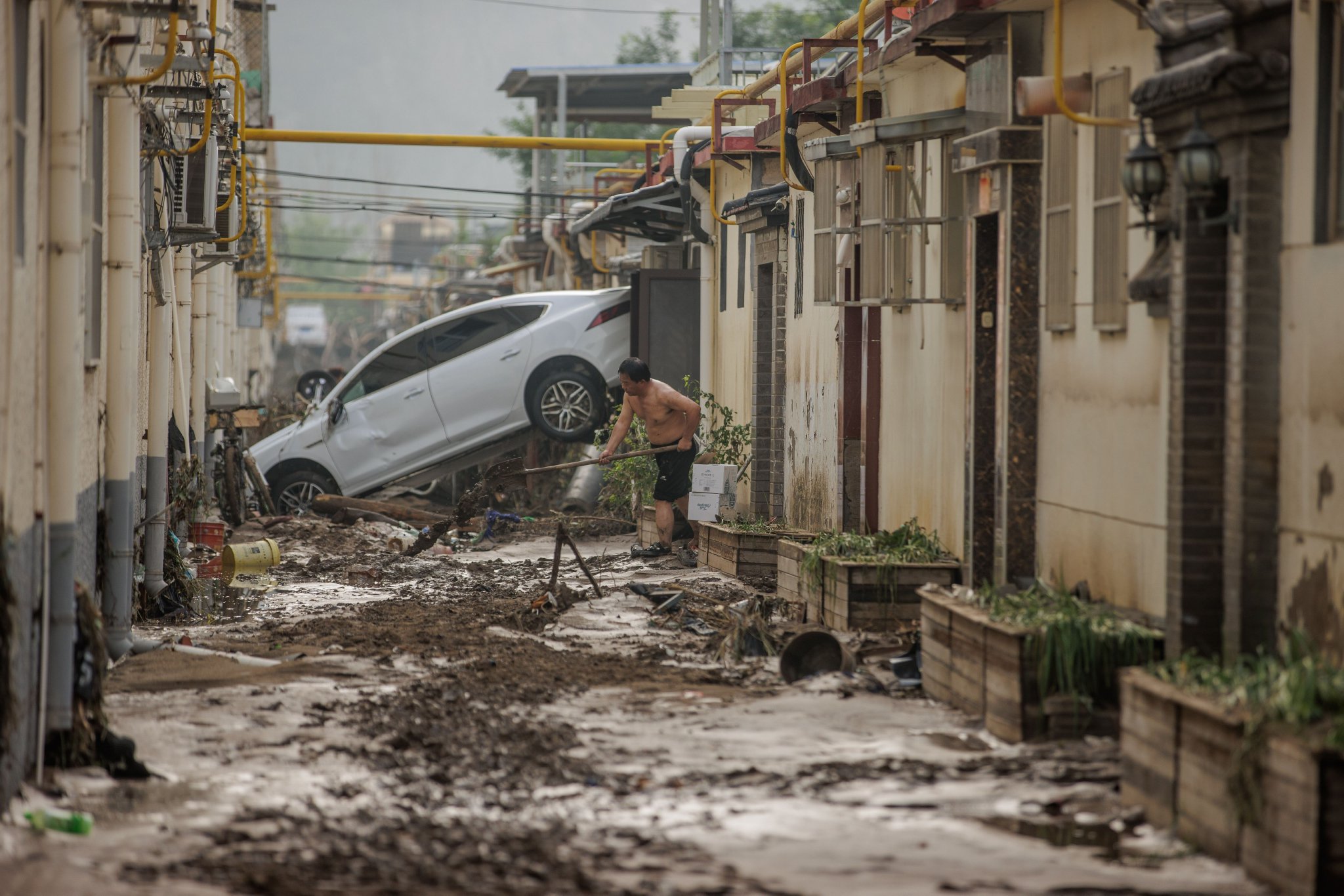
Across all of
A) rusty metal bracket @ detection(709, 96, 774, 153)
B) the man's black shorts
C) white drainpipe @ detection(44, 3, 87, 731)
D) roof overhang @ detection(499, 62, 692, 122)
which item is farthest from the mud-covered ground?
roof overhang @ detection(499, 62, 692, 122)

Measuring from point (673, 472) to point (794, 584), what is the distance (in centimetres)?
457

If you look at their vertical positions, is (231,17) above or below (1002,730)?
above

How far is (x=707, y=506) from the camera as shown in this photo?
14539mm

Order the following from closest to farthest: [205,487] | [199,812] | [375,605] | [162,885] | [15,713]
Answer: [162,885] → [15,713] → [199,812] → [375,605] → [205,487]

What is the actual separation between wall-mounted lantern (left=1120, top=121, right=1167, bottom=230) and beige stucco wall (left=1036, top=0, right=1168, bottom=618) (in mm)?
535

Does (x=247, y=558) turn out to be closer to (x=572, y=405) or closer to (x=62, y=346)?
(x=572, y=405)

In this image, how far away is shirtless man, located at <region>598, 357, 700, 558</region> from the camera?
49.9 ft

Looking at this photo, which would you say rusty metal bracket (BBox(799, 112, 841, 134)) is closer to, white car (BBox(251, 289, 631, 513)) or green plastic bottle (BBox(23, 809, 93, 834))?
white car (BBox(251, 289, 631, 513))

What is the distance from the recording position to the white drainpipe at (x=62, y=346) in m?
6.37

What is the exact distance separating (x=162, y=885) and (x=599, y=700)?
3.59 meters

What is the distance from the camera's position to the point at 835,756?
6.91 meters

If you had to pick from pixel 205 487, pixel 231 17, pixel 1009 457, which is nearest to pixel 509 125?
pixel 231 17

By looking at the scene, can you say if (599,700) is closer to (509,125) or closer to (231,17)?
(231,17)

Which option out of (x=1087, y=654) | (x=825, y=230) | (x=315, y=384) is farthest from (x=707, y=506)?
(x=315, y=384)
